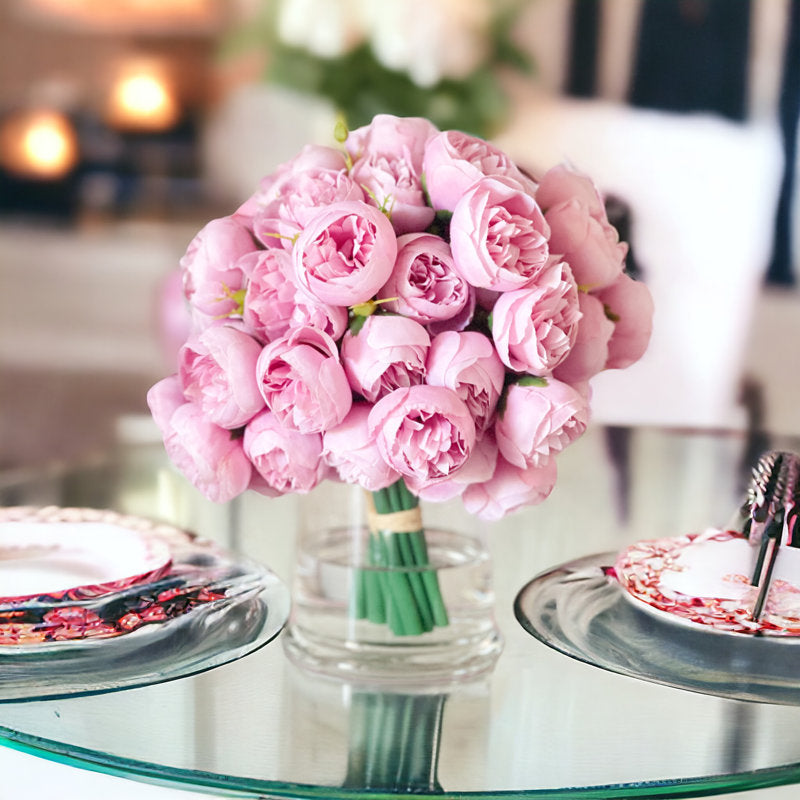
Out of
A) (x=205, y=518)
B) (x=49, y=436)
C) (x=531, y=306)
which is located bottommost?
(x=49, y=436)

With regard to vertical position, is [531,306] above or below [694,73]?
below

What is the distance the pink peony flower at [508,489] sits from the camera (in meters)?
A: 0.68

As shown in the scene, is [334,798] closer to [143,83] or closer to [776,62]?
[776,62]

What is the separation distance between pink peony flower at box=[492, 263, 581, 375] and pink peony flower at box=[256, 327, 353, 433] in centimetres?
9

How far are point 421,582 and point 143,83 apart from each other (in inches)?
133

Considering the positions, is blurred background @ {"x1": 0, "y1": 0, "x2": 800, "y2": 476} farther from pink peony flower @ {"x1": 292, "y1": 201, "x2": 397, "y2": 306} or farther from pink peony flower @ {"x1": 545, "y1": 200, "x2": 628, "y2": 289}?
pink peony flower @ {"x1": 292, "y1": 201, "x2": 397, "y2": 306}

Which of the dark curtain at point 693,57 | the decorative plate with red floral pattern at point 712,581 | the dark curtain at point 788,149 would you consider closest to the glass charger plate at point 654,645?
the decorative plate with red floral pattern at point 712,581

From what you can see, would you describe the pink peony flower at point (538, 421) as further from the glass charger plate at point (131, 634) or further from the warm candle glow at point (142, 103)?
the warm candle glow at point (142, 103)

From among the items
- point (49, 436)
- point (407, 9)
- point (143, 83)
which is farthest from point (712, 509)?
point (143, 83)

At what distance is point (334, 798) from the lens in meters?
0.57

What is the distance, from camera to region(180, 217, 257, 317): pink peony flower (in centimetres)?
69

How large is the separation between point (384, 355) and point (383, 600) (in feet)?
0.61

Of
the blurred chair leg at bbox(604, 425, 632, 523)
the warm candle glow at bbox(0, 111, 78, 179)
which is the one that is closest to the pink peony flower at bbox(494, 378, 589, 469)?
the blurred chair leg at bbox(604, 425, 632, 523)

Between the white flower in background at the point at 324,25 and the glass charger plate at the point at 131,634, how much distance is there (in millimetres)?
2313
